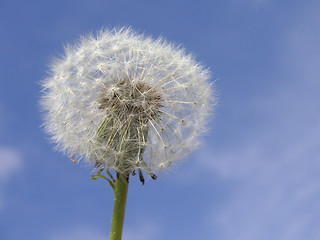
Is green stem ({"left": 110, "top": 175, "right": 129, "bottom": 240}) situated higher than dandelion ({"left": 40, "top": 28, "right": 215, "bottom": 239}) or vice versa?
dandelion ({"left": 40, "top": 28, "right": 215, "bottom": 239})

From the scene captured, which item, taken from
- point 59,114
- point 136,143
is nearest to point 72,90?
point 59,114

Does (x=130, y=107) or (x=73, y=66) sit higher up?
(x=73, y=66)

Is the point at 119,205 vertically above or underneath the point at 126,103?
underneath

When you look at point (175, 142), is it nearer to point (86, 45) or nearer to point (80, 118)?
point (80, 118)

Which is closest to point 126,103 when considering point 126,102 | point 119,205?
point 126,102

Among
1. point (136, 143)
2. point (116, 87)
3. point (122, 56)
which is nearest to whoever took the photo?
point (136, 143)

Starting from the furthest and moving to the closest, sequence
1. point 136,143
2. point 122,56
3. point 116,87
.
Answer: point 122,56 < point 116,87 < point 136,143

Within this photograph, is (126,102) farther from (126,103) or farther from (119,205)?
(119,205)
